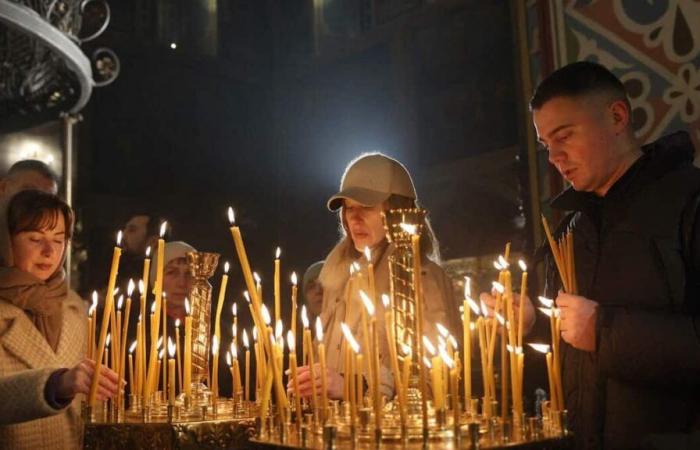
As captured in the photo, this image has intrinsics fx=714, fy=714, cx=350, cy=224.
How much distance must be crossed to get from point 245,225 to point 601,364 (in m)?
7.97

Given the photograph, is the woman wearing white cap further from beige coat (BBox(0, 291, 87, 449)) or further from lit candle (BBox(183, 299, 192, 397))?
beige coat (BBox(0, 291, 87, 449))

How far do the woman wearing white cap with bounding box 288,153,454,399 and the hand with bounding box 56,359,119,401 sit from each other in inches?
26.0

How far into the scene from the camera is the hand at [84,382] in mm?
1533

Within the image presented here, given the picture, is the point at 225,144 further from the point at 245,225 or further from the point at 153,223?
the point at 153,223

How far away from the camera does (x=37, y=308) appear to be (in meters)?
2.07

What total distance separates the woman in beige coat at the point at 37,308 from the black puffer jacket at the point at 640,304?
1.34 meters

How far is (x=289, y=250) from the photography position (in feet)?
30.5

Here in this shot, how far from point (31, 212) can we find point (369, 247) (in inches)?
39.5

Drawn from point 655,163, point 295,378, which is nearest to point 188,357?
point 295,378

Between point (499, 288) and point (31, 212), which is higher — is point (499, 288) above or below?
below

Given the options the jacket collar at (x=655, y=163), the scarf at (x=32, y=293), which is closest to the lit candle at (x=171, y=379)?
the scarf at (x=32, y=293)

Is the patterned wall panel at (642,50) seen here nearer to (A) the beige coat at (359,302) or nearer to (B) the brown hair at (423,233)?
(B) the brown hair at (423,233)

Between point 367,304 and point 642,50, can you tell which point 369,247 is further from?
point 642,50

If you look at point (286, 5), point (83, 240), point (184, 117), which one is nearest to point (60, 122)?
point (83, 240)
